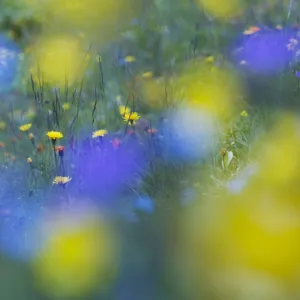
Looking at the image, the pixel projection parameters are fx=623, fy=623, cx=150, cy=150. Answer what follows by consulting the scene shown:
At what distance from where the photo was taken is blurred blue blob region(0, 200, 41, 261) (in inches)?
43.8

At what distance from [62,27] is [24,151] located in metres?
0.38

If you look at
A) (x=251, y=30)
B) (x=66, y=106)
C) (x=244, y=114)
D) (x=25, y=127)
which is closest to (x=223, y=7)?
(x=251, y=30)

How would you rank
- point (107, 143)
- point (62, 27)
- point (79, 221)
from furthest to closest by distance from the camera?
point (62, 27) → point (107, 143) → point (79, 221)

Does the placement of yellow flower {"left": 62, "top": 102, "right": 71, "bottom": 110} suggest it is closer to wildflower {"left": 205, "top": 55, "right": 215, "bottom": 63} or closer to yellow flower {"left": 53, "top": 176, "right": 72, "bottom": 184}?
yellow flower {"left": 53, "top": 176, "right": 72, "bottom": 184}

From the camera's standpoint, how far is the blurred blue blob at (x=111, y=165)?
1.24 meters

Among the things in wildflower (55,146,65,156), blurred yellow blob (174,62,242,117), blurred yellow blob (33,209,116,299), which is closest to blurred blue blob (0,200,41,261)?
blurred yellow blob (33,209,116,299)

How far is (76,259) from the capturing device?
1.06 metres

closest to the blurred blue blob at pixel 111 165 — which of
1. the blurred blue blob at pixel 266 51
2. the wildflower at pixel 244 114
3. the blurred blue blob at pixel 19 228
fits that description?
the blurred blue blob at pixel 19 228

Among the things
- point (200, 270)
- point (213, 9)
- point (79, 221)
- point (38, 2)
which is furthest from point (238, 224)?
point (38, 2)

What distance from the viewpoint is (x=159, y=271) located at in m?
1.04

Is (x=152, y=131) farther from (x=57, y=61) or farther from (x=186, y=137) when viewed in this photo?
(x=57, y=61)

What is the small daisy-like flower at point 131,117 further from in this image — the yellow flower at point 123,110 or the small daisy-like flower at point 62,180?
the small daisy-like flower at point 62,180

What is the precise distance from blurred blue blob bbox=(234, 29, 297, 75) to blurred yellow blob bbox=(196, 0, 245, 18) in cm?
9

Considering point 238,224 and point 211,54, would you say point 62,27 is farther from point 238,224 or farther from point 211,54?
point 238,224
